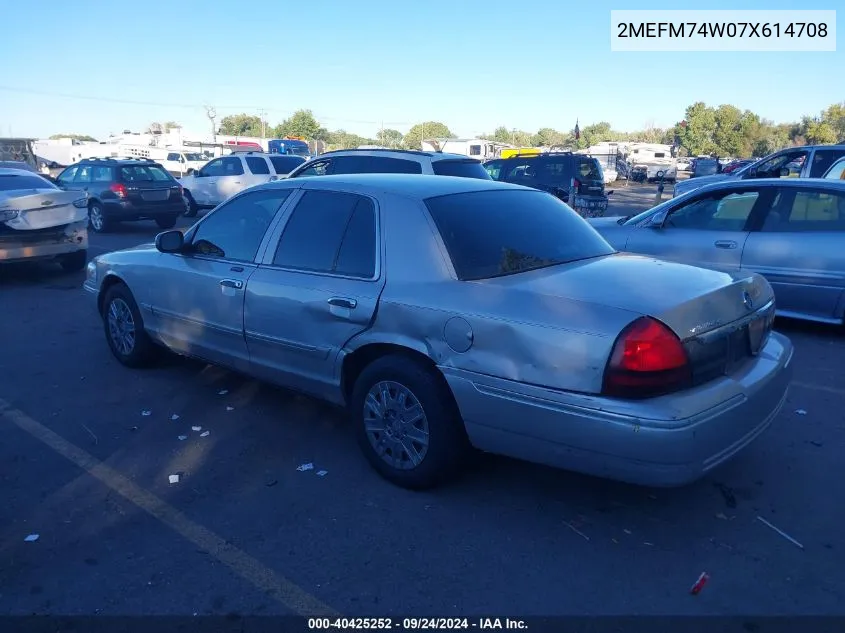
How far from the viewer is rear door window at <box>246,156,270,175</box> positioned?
1655 centimetres

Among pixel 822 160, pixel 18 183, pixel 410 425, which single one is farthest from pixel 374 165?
pixel 822 160

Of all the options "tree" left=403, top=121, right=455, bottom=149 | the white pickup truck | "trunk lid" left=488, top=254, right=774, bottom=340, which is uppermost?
"tree" left=403, top=121, right=455, bottom=149

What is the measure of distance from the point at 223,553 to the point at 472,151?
43573mm

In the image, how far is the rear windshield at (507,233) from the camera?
371cm

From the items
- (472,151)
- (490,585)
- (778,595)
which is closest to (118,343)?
(490,585)

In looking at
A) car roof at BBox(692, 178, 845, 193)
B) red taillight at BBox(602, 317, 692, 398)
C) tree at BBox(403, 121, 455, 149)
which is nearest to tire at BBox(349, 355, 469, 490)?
red taillight at BBox(602, 317, 692, 398)

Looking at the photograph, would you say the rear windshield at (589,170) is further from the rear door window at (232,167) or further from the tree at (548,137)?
the tree at (548,137)

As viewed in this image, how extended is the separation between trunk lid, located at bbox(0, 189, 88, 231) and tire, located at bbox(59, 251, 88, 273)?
0.60 m

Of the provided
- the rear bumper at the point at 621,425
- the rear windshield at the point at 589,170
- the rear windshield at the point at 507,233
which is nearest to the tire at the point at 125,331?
the rear windshield at the point at 507,233

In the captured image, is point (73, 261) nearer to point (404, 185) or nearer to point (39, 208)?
point (39, 208)

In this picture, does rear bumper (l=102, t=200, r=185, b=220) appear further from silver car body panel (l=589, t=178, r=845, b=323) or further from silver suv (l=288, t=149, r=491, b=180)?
silver car body panel (l=589, t=178, r=845, b=323)

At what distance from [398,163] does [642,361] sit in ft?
27.1

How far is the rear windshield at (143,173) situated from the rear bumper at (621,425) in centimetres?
1389

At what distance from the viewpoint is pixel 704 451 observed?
3062 millimetres
